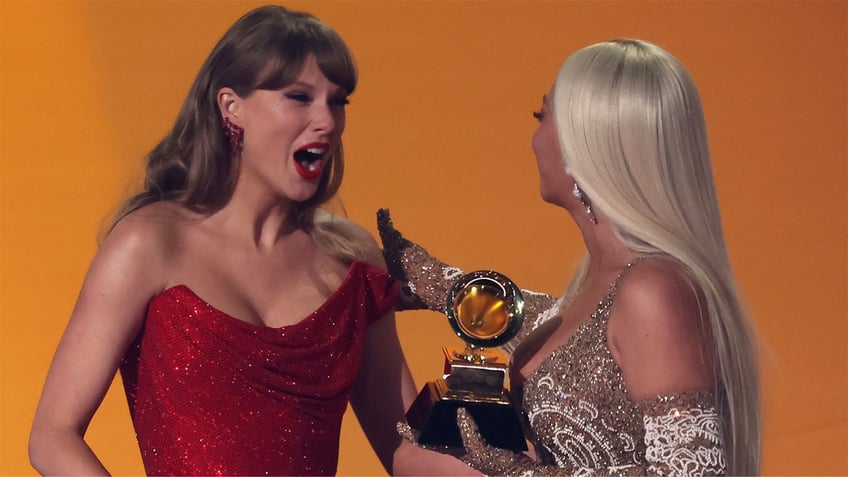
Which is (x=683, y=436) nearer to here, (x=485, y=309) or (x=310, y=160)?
(x=485, y=309)

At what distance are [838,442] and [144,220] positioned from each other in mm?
2837

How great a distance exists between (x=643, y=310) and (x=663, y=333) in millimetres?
51

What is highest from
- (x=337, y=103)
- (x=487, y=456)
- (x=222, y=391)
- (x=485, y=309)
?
(x=337, y=103)

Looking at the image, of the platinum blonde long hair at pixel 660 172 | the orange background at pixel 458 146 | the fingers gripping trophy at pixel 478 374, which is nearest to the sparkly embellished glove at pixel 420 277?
the fingers gripping trophy at pixel 478 374

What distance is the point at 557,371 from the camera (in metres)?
2.29

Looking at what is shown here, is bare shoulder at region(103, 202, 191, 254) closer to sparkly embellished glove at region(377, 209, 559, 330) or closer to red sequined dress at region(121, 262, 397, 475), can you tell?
red sequined dress at region(121, 262, 397, 475)

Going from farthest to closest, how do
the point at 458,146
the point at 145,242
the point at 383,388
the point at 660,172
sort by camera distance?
the point at 458,146 < the point at 383,388 < the point at 145,242 < the point at 660,172

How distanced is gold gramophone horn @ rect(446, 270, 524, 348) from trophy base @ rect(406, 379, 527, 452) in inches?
4.0

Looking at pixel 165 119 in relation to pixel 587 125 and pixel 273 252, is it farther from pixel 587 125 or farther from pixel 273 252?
pixel 587 125

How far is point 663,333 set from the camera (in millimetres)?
2074

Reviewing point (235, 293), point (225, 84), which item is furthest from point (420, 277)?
point (225, 84)

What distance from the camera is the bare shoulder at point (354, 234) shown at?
8.70 feet

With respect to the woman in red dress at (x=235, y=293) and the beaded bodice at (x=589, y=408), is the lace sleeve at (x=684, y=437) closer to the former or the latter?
the beaded bodice at (x=589, y=408)

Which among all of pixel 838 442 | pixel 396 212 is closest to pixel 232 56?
pixel 396 212
